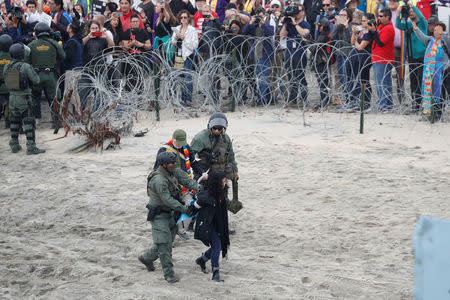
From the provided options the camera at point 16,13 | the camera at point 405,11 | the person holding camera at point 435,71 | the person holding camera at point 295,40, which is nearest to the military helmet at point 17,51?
the camera at point 16,13

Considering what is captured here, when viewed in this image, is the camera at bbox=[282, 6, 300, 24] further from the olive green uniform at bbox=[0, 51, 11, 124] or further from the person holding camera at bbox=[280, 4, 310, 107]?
the olive green uniform at bbox=[0, 51, 11, 124]

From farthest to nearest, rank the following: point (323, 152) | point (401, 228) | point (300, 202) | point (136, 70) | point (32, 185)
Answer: point (136, 70), point (323, 152), point (32, 185), point (300, 202), point (401, 228)

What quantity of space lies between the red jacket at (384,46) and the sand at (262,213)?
103cm

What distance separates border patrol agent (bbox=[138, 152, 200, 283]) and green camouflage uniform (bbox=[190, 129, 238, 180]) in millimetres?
856

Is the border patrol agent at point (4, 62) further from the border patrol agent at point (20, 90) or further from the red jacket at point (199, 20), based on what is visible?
the red jacket at point (199, 20)

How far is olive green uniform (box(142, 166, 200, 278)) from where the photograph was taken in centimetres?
571

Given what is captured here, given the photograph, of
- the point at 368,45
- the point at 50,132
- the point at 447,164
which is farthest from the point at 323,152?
the point at 50,132

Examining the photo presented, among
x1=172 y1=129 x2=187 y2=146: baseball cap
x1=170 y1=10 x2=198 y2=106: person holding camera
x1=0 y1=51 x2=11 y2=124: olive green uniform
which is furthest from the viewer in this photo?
x1=170 y1=10 x2=198 y2=106: person holding camera

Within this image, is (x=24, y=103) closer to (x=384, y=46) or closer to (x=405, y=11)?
(x=384, y=46)

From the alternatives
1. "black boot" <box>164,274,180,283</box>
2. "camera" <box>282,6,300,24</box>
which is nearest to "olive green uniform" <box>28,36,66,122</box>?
"camera" <box>282,6,300,24</box>

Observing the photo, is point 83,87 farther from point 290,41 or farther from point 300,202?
point 300,202

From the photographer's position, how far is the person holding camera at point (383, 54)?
11.8 m

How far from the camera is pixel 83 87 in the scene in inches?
455

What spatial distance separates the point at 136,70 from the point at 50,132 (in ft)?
6.22
